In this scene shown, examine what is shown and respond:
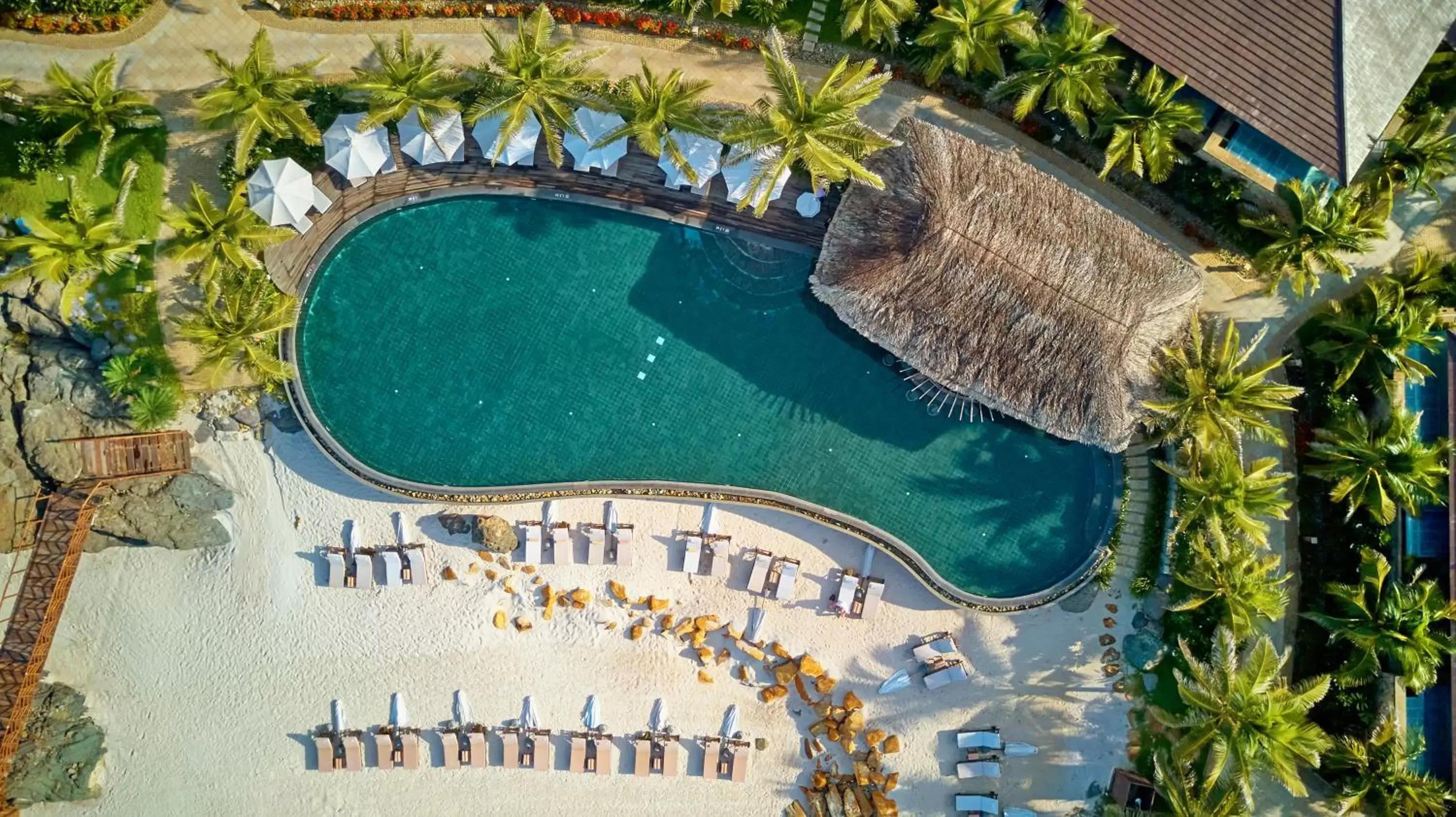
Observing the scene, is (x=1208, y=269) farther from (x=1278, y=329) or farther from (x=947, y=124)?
(x=947, y=124)

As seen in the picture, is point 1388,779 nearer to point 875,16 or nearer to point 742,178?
point 742,178

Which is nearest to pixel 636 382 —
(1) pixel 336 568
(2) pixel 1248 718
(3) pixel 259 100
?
(1) pixel 336 568

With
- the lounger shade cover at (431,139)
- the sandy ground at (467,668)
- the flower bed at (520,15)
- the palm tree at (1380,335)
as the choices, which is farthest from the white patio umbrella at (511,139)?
the palm tree at (1380,335)

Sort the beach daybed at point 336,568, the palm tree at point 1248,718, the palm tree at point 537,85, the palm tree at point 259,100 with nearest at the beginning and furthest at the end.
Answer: the palm tree at point 537,85 → the palm tree at point 1248,718 → the palm tree at point 259,100 → the beach daybed at point 336,568

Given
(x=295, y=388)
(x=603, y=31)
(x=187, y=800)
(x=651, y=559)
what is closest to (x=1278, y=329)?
(x=651, y=559)

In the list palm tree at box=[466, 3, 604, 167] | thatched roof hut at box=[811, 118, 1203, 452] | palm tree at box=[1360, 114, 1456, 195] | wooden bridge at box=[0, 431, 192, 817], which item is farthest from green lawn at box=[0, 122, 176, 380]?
palm tree at box=[1360, 114, 1456, 195]

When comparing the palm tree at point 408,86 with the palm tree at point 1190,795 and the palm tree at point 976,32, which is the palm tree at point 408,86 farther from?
the palm tree at point 1190,795

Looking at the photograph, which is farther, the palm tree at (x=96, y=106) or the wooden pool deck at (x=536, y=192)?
the wooden pool deck at (x=536, y=192)
